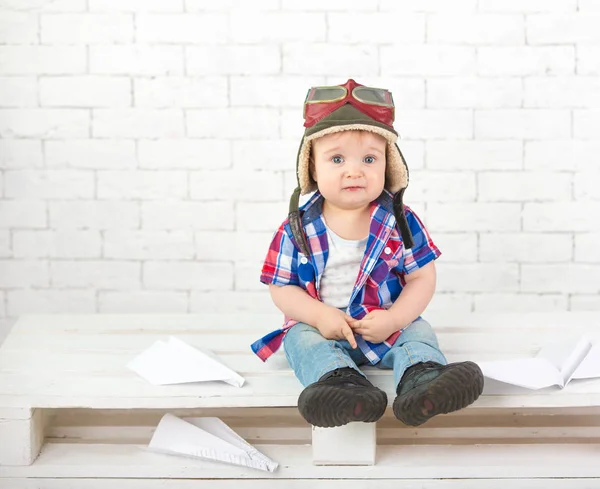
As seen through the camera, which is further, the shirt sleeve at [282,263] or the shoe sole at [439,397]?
the shirt sleeve at [282,263]

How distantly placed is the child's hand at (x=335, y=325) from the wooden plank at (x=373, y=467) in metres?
0.26

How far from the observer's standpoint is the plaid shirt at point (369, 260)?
6.65 ft

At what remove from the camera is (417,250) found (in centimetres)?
207

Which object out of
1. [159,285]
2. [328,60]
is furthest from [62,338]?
[328,60]

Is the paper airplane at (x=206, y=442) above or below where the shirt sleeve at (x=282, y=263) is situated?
below

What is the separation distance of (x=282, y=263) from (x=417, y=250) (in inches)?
12.1

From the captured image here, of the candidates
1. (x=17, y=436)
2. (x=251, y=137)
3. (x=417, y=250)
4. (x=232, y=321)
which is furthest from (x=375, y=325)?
(x=251, y=137)

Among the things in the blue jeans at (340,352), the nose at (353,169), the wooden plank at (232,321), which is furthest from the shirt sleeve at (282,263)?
the wooden plank at (232,321)

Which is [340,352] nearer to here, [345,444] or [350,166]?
[345,444]

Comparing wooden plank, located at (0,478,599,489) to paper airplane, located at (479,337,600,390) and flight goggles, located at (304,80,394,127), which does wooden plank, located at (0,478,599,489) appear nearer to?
paper airplane, located at (479,337,600,390)

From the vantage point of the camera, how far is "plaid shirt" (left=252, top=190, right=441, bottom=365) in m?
2.03

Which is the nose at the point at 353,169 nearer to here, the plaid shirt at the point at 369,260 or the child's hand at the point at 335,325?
the plaid shirt at the point at 369,260

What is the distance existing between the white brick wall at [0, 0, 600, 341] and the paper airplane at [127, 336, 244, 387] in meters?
0.94

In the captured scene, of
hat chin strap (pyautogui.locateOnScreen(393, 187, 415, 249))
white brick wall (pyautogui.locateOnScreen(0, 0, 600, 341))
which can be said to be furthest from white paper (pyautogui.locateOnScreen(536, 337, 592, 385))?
white brick wall (pyautogui.locateOnScreen(0, 0, 600, 341))
